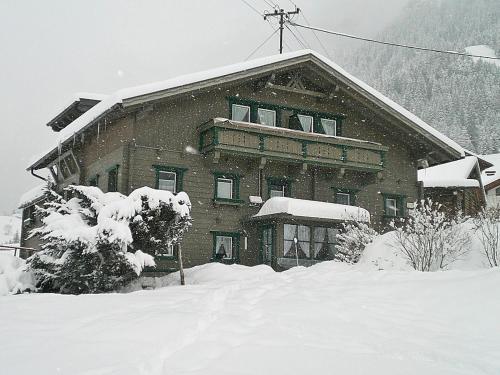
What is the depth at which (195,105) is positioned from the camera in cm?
2191

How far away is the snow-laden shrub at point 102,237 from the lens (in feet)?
46.3

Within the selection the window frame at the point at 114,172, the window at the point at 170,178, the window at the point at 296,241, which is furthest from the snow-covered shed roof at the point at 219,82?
the window at the point at 296,241

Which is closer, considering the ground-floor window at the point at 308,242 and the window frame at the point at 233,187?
the ground-floor window at the point at 308,242

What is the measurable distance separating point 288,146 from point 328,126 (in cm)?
353

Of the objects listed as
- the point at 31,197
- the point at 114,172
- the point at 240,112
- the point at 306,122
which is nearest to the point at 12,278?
the point at 114,172

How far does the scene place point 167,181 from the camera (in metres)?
21.1

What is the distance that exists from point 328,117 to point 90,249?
14072 mm

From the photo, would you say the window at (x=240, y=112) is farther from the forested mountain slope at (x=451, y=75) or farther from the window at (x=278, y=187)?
the forested mountain slope at (x=451, y=75)

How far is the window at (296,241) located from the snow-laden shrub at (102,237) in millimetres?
6639

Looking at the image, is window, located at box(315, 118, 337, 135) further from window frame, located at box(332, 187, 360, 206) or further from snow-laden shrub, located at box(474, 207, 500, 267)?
snow-laden shrub, located at box(474, 207, 500, 267)

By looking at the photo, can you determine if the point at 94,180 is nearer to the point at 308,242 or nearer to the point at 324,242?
the point at 308,242

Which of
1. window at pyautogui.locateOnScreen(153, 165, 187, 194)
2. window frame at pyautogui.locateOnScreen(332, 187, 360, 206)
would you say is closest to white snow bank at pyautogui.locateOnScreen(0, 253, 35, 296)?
window at pyautogui.locateOnScreen(153, 165, 187, 194)

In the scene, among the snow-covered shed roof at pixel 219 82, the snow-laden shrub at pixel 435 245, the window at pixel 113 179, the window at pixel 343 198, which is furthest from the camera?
the window at pixel 343 198

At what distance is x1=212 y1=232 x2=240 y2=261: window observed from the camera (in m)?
21.8
